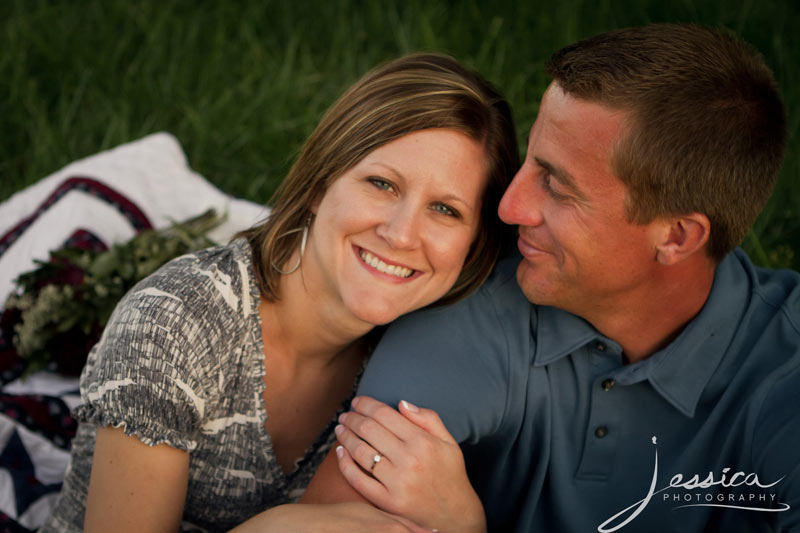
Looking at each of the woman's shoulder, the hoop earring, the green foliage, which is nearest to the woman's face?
the hoop earring

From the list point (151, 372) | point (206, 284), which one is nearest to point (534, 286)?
point (206, 284)

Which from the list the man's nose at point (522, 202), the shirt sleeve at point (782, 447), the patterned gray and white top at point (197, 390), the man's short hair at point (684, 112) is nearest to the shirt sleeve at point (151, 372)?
the patterned gray and white top at point (197, 390)

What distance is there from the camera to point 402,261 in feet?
7.43

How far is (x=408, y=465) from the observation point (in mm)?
2045

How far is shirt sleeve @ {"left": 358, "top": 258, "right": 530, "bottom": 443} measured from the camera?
225 centimetres

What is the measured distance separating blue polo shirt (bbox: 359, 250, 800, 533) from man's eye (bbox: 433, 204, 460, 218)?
A: 344 mm

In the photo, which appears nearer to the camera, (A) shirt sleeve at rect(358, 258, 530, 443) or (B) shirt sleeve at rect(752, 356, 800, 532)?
(B) shirt sleeve at rect(752, 356, 800, 532)

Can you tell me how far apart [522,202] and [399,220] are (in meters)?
0.39

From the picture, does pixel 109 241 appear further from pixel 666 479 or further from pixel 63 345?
pixel 666 479

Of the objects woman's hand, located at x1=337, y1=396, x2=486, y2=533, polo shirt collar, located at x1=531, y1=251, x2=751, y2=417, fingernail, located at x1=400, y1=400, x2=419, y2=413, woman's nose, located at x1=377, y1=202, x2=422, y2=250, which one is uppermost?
woman's nose, located at x1=377, y1=202, x2=422, y2=250

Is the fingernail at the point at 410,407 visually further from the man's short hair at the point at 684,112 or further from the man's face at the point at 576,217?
the man's short hair at the point at 684,112

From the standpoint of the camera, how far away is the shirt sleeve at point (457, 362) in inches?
88.4

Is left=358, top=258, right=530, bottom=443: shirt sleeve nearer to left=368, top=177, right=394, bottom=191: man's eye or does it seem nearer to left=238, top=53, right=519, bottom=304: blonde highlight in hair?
left=238, top=53, right=519, bottom=304: blonde highlight in hair

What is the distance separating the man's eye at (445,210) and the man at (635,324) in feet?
0.57
